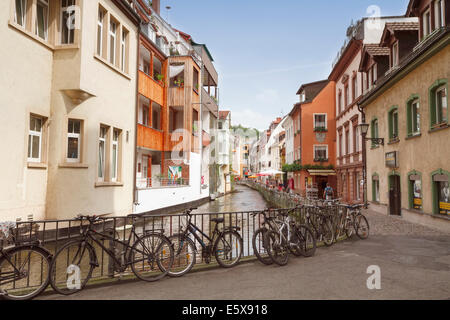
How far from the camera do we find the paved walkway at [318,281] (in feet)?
16.4

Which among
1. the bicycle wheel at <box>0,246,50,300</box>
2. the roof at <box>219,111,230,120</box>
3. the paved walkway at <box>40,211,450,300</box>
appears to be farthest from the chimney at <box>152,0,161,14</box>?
the bicycle wheel at <box>0,246,50,300</box>

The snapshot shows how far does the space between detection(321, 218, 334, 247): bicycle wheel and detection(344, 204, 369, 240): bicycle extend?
3.45 feet

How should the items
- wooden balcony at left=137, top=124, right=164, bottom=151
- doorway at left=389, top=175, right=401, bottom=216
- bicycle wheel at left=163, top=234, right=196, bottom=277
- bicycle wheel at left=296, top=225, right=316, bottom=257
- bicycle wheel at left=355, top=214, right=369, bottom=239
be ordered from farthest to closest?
wooden balcony at left=137, top=124, right=164, bottom=151 → doorway at left=389, top=175, right=401, bottom=216 → bicycle wheel at left=355, top=214, right=369, bottom=239 → bicycle wheel at left=296, top=225, right=316, bottom=257 → bicycle wheel at left=163, top=234, right=196, bottom=277

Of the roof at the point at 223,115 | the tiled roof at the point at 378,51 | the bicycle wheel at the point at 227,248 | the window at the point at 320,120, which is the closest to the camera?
the bicycle wheel at the point at 227,248

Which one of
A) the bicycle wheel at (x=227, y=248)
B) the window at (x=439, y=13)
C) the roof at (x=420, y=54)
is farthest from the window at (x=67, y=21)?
the window at (x=439, y=13)

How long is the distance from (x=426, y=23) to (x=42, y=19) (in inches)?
551

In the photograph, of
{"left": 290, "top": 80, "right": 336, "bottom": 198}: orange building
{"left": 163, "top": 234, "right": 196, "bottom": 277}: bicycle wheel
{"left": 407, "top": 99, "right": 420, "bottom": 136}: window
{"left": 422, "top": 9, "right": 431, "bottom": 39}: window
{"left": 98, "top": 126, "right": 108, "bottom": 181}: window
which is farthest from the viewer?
{"left": 290, "top": 80, "right": 336, "bottom": 198}: orange building

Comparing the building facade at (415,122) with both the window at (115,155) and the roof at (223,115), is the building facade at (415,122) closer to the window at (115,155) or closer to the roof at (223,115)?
the window at (115,155)

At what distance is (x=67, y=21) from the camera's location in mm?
10859

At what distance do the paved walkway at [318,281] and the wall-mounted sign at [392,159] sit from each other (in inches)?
315

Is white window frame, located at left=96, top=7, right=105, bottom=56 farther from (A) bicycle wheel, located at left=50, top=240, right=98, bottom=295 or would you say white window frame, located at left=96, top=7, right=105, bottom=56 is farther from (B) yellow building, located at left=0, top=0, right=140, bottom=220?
(A) bicycle wheel, located at left=50, top=240, right=98, bottom=295

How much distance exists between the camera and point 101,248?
18.6ft

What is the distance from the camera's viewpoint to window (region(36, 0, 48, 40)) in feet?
33.8
